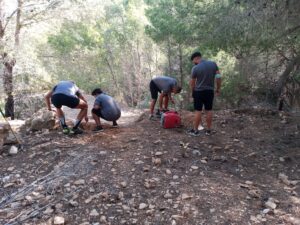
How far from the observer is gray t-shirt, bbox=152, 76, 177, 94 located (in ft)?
21.6

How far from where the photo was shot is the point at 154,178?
14.0 feet

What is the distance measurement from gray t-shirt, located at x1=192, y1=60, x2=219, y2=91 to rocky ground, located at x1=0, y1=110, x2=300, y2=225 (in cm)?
87

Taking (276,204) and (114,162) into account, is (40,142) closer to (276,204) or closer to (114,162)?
(114,162)

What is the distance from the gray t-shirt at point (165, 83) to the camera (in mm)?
6582

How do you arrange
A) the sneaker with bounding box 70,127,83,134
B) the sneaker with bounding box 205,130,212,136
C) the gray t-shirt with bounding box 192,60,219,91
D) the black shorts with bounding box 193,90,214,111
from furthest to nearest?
1. the sneaker with bounding box 70,127,83,134
2. the sneaker with bounding box 205,130,212,136
3. the black shorts with bounding box 193,90,214,111
4. the gray t-shirt with bounding box 192,60,219,91

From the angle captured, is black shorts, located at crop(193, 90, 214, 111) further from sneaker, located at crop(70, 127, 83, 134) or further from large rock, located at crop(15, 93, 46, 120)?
large rock, located at crop(15, 93, 46, 120)

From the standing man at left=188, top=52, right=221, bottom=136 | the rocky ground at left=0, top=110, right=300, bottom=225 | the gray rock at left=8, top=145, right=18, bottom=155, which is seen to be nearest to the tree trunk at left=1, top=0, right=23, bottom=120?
the rocky ground at left=0, top=110, right=300, bottom=225

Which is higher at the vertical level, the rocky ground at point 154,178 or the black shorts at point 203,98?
the black shorts at point 203,98

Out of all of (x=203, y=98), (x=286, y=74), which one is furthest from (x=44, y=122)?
(x=286, y=74)

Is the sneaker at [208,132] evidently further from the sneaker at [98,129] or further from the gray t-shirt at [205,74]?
the sneaker at [98,129]

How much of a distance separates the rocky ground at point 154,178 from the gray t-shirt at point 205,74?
0.87m

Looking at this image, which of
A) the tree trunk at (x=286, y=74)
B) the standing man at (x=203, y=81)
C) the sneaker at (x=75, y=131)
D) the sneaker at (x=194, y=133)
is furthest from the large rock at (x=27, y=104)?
the tree trunk at (x=286, y=74)

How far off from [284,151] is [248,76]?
511cm

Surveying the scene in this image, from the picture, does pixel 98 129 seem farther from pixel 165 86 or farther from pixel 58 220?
pixel 58 220
